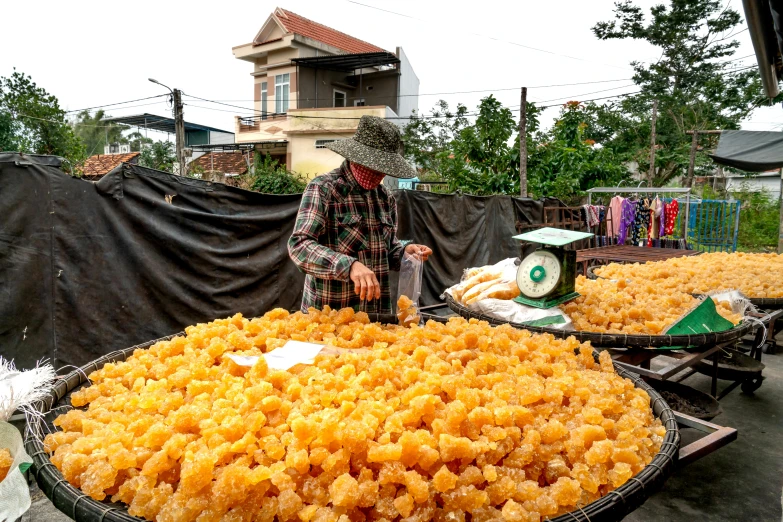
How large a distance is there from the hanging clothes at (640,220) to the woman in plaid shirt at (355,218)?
8.89 m

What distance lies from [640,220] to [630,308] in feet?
27.9

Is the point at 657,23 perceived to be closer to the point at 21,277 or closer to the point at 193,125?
the point at 21,277

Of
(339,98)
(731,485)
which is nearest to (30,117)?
(339,98)

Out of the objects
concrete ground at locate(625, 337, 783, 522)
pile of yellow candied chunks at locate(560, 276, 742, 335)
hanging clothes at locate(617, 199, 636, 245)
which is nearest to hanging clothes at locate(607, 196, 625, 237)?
hanging clothes at locate(617, 199, 636, 245)

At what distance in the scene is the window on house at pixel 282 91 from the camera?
20625 millimetres

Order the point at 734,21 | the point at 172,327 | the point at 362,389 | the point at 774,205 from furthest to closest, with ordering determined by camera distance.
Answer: the point at 734,21 < the point at 774,205 < the point at 172,327 < the point at 362,389

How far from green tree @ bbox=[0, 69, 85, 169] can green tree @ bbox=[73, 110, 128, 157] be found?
22.7 m

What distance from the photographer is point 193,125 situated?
31469 mm

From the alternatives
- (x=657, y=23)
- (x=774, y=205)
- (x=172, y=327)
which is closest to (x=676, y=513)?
(x=172, y=327)

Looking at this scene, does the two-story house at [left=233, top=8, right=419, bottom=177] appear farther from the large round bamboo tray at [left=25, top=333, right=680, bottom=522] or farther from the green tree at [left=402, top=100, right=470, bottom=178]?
the large round bamboo tray at [left=25, top=333, right=680, bottom=522]

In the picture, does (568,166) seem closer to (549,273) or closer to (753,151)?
(753,151)

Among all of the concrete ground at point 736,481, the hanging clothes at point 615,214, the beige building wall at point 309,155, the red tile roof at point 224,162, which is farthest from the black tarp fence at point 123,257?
the red tile roof at point 224,162

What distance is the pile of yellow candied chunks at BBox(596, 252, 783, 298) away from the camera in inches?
116

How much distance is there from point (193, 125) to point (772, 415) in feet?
112
